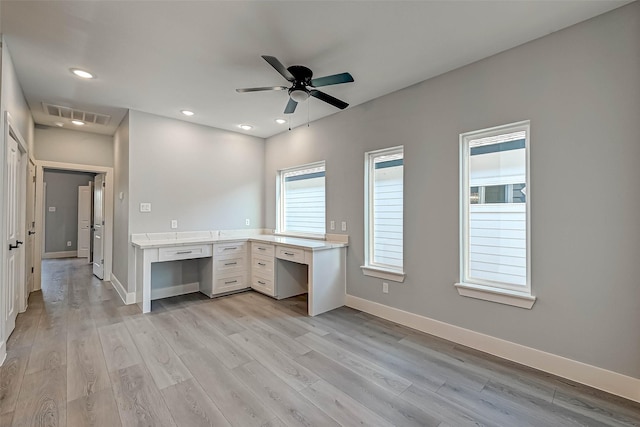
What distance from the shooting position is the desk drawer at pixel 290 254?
367 cm

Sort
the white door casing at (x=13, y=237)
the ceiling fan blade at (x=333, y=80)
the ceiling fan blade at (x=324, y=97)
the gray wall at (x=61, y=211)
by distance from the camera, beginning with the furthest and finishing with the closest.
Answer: the gray wall at (x=61, y=211)
the ceiling fan blade at (x=324, y=97)
the white door casing at (x=13, y=237)
the ceiling fan blade at (x=333, y=80)

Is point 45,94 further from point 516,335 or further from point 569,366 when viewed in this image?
point 569,366

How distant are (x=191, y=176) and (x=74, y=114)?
5.73ft

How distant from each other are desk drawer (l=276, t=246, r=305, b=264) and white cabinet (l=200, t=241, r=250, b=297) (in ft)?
2.51

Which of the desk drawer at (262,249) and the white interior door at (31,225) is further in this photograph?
the desk drawer at (262,249)

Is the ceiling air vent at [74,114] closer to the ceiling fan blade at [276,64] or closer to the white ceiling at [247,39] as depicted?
the white ceiling at [247,39]

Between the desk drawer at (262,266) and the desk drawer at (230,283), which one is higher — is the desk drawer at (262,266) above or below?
above

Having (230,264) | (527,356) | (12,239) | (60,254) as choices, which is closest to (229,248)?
(230,264)

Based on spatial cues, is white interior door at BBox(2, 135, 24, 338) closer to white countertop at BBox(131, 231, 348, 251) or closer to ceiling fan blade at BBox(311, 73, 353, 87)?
white countertop at BBox(131, 231, 348, 251)

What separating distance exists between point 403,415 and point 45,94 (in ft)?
16.2

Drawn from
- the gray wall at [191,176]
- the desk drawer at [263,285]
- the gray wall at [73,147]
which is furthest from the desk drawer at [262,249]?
the gray wall at [73,147]

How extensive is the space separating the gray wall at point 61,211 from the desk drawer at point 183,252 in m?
5.96

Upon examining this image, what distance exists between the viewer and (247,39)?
2371 millimetres

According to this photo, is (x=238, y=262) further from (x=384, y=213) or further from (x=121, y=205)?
(x=384, y=213)
